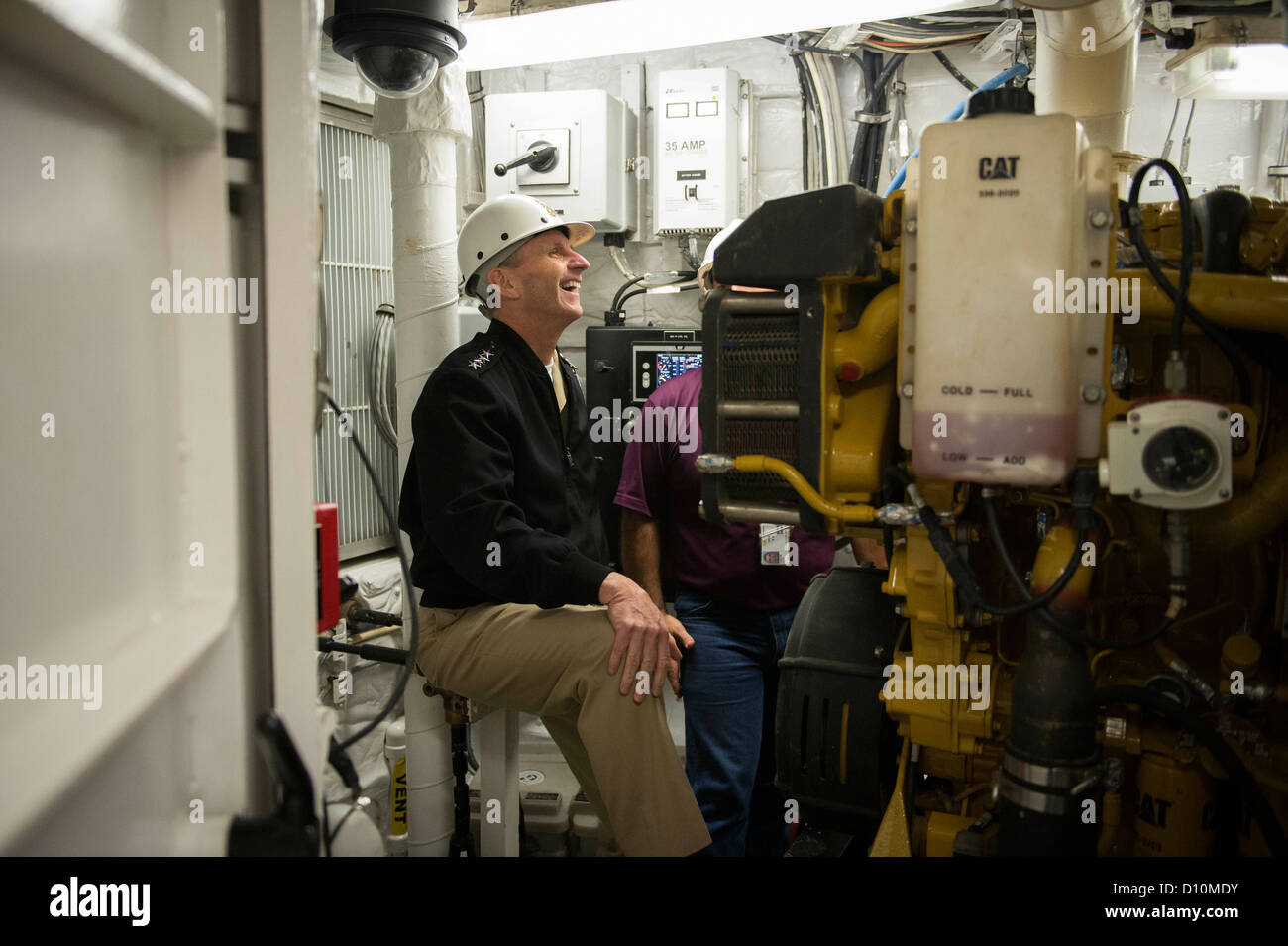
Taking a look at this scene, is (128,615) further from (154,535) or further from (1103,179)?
(1103,179)

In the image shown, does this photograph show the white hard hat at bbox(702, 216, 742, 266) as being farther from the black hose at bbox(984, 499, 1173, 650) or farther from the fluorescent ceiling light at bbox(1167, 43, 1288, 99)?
the fluorescent ceiling light at bbox(1167, 43, 1288, 99)

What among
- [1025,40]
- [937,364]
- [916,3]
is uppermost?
[1025,40]

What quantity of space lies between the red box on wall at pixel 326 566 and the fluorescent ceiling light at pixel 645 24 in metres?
1.91

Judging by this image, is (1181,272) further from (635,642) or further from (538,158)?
(538,158)

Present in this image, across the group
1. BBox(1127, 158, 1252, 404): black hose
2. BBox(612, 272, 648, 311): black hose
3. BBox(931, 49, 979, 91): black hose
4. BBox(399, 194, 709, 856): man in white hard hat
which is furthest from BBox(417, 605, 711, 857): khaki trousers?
BBox(931, 49, 979, 91): black hose

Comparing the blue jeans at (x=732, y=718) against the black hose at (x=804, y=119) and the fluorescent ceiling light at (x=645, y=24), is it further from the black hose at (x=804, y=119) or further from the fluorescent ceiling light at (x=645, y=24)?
the black hose at (x=804, y=119)

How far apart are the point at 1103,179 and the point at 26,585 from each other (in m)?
1.54

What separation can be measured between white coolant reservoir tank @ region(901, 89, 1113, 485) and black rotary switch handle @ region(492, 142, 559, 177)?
229cm

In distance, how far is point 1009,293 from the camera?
4.66 ft

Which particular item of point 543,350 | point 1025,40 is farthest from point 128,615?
point 1025,40

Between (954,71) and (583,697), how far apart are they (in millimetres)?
2681

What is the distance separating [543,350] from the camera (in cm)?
271
